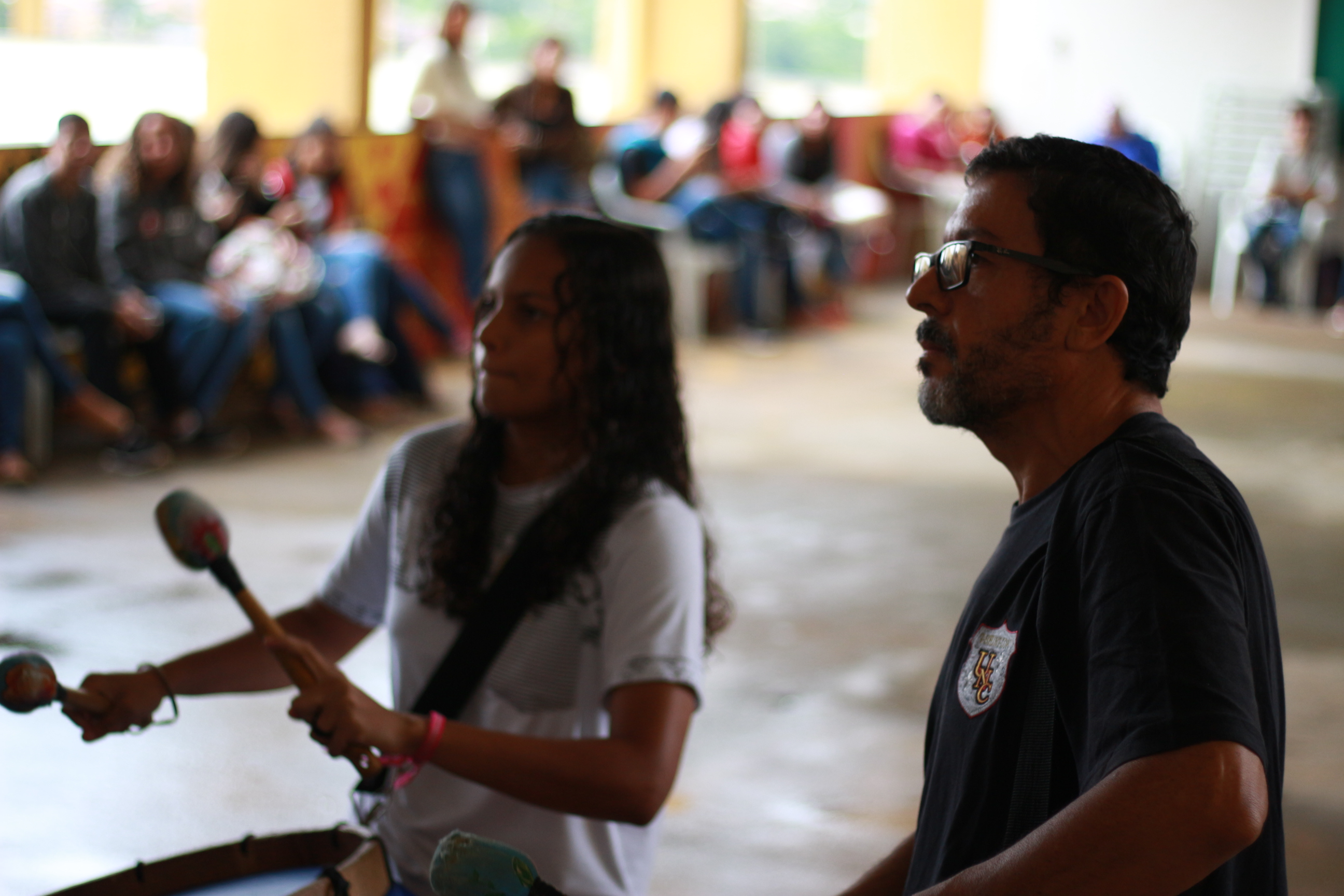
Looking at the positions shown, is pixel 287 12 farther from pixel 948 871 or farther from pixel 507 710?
pixel 948 871

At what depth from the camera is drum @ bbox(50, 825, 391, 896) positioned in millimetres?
1522

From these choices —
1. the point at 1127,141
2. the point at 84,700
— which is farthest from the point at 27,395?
the point at 1127,141

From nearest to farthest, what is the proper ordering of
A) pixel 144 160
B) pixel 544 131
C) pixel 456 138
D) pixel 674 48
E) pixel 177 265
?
pixel 144 160, pixel 177 265, pixel 456 138, pixel 544 131, pixel 674 48

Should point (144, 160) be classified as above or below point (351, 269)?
above

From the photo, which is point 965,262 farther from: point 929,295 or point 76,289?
point 76,289

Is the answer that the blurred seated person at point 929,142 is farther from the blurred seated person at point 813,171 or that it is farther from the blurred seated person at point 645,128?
the blurred seated person at point 645,128

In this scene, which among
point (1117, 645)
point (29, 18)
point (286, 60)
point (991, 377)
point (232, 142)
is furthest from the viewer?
point (29, 18)

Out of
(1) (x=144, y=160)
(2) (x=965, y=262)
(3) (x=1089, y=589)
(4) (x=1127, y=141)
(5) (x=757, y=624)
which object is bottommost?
(5) (x=757, y=624)

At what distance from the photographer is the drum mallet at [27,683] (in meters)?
1.53

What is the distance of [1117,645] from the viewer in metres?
1.09

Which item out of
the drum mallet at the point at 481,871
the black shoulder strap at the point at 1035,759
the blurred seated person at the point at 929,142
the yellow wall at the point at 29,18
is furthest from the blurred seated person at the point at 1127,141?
the drum mallet at the point at 481,871

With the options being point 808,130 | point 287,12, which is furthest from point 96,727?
point 808,130

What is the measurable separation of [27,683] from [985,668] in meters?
0.98

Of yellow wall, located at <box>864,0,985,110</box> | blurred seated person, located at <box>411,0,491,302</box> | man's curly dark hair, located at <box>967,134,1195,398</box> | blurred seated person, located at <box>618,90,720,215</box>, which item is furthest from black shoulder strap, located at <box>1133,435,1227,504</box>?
yellow wall, located at <box>864,0,985,110</box>
